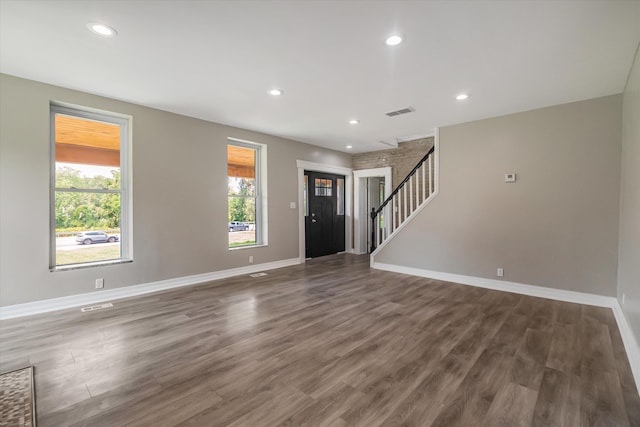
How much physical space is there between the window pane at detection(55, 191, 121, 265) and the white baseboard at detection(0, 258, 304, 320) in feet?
1.59

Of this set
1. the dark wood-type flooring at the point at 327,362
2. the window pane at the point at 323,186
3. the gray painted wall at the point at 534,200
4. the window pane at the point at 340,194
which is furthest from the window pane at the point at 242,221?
the gray painted wall at the point at 534,200

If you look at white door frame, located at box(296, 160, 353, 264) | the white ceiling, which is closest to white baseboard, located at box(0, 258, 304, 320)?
white door frame, located at box(296, 160, 353, 264)

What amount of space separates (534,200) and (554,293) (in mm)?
1371

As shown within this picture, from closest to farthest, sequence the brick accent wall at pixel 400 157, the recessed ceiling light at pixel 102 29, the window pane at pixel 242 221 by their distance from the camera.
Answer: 1. the recessed ceiling light at pixel 102 29
2. the window pane at pixel 242 221
3. the brick accent wall at pixel 400 157

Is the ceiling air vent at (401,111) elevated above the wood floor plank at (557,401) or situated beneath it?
elevated above

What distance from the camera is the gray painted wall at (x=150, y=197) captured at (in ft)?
10.8

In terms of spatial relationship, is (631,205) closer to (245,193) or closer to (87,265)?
(245,193)

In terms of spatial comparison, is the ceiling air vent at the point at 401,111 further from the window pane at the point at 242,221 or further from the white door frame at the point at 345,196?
the window pane at the point at 242,221

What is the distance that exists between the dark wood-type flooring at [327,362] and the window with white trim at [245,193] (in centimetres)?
182

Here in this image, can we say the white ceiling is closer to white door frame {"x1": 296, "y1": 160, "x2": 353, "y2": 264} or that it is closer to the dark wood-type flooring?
white door frame {"x1": 296, "y1": 160, "x2": 353, "y2": 264}

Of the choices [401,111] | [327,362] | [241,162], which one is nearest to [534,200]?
[401,111]

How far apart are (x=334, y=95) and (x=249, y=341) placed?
317cm

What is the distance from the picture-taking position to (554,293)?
4.05m

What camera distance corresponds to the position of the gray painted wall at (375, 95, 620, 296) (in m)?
3.75
